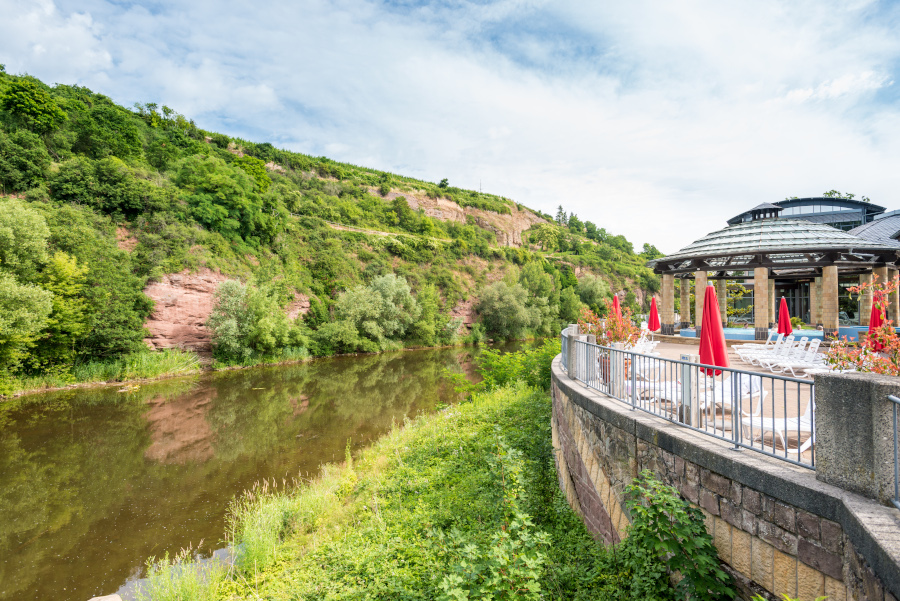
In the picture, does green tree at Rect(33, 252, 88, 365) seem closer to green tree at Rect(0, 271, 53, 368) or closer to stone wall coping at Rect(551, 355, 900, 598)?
green tree at Rect(0, 271, 53, 368)

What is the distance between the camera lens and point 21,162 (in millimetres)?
23875

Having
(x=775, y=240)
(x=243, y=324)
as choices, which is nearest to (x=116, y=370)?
(x=243, y=324)

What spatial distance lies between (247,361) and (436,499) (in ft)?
68.7

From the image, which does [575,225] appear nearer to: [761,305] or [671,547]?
[761,305]

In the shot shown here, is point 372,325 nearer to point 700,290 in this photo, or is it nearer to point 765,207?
point 700,290

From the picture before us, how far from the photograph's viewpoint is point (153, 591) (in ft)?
20.3

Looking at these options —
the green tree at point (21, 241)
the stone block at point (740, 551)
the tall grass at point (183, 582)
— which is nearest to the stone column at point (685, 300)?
the stone block at point (740, 551)

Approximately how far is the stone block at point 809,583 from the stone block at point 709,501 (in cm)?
67

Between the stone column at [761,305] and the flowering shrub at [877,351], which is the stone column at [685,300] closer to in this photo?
the stone column at [761,305]

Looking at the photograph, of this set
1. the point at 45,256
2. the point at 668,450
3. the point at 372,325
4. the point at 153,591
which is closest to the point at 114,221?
the point at 45,256

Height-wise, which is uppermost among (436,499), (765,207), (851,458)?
(765,207)

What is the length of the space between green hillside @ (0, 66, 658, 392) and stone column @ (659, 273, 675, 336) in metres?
19.4

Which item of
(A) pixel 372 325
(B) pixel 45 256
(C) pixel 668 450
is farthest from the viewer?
(A) pixel 372 325

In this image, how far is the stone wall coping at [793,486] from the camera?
7.07ft
